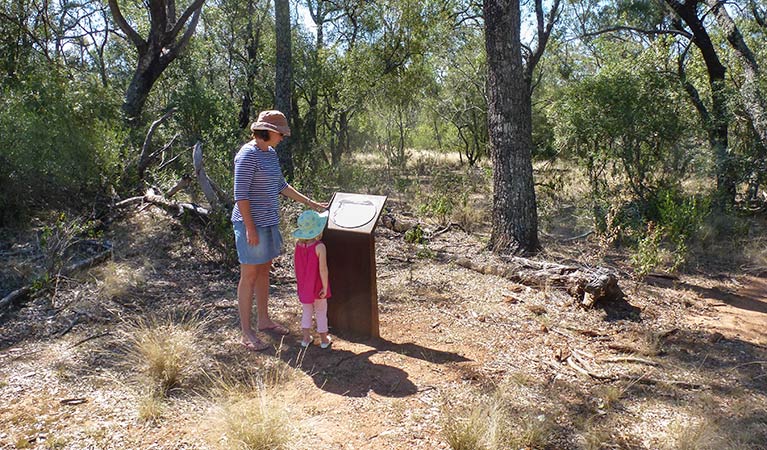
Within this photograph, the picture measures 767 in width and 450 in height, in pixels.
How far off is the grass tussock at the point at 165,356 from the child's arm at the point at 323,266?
1030mm

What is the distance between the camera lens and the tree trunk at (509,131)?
6.30 m

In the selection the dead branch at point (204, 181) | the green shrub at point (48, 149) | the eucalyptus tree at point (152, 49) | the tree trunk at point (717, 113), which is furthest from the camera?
the eucalyptus tree at point (152, 49)

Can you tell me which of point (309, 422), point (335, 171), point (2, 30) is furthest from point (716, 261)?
point (2, 30)

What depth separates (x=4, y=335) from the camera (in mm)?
4297

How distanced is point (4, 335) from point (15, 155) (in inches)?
126

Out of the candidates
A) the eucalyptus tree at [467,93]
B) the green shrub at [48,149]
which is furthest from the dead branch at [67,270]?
the eucalyptus tree at [467,93]

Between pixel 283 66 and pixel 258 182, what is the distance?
7.39 metres

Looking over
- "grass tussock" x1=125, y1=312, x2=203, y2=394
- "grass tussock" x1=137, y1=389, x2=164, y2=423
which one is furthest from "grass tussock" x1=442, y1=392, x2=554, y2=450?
"grass tussock" x1=125, y1=312, x2=203, y2=394

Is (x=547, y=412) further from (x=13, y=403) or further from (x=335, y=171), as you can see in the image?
(x=335, y=171)

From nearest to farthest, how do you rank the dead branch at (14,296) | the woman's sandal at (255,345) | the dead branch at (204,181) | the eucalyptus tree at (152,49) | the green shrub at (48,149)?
the woman's sandal at (255,345)
the dead branch at (14,296)
the dead branch at (204,181)
the green shrub at (48,149)
the eucalyptus tree at (152,49)

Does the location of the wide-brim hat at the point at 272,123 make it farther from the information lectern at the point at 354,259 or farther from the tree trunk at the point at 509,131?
the tree trunk at the point at 509,131

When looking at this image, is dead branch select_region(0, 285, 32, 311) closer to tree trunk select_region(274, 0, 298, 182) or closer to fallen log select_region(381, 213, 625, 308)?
fallen log select_region(381, 213, 625, 308)

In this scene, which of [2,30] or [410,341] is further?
[2,30]

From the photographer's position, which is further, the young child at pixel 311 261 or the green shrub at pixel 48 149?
the green shrub at pixel 48 149
